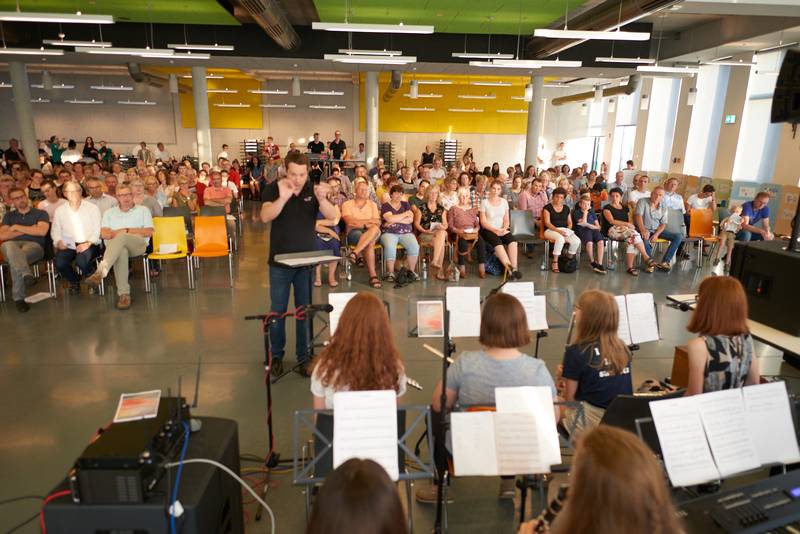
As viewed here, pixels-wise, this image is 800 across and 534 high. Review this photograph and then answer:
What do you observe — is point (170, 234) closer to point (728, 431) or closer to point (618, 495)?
point (728, 431)

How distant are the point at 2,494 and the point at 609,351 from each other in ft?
10.8

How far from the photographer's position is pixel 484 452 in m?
2.13

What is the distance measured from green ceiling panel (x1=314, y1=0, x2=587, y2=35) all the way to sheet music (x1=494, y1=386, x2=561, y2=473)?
875 centimetres

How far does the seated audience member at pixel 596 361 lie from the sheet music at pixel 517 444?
0.68 m

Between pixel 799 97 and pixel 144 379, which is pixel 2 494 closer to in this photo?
pixel 144 379

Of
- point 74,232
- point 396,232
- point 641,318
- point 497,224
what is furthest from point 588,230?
point 74,232

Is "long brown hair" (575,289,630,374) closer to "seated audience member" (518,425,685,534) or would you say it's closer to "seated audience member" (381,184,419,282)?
"seated audience member" (518,425,685,534)

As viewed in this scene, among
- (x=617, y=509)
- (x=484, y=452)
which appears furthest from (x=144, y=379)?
(x=617, y=509)

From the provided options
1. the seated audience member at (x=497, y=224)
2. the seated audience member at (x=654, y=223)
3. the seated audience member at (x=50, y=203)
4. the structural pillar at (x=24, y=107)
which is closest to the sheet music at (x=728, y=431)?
the seated audience member at (x=497, y=224)

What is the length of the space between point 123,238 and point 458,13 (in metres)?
7.51

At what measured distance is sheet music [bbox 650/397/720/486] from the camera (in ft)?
6.47

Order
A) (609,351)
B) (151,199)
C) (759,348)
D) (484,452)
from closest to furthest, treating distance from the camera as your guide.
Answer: (484,452) → (609,351) → (759,348) → (151,199)

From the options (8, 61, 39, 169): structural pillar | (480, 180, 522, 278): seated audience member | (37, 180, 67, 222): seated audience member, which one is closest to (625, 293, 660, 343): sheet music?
(480, 180, 522, 278): seated audience member

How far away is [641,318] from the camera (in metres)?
3.72
